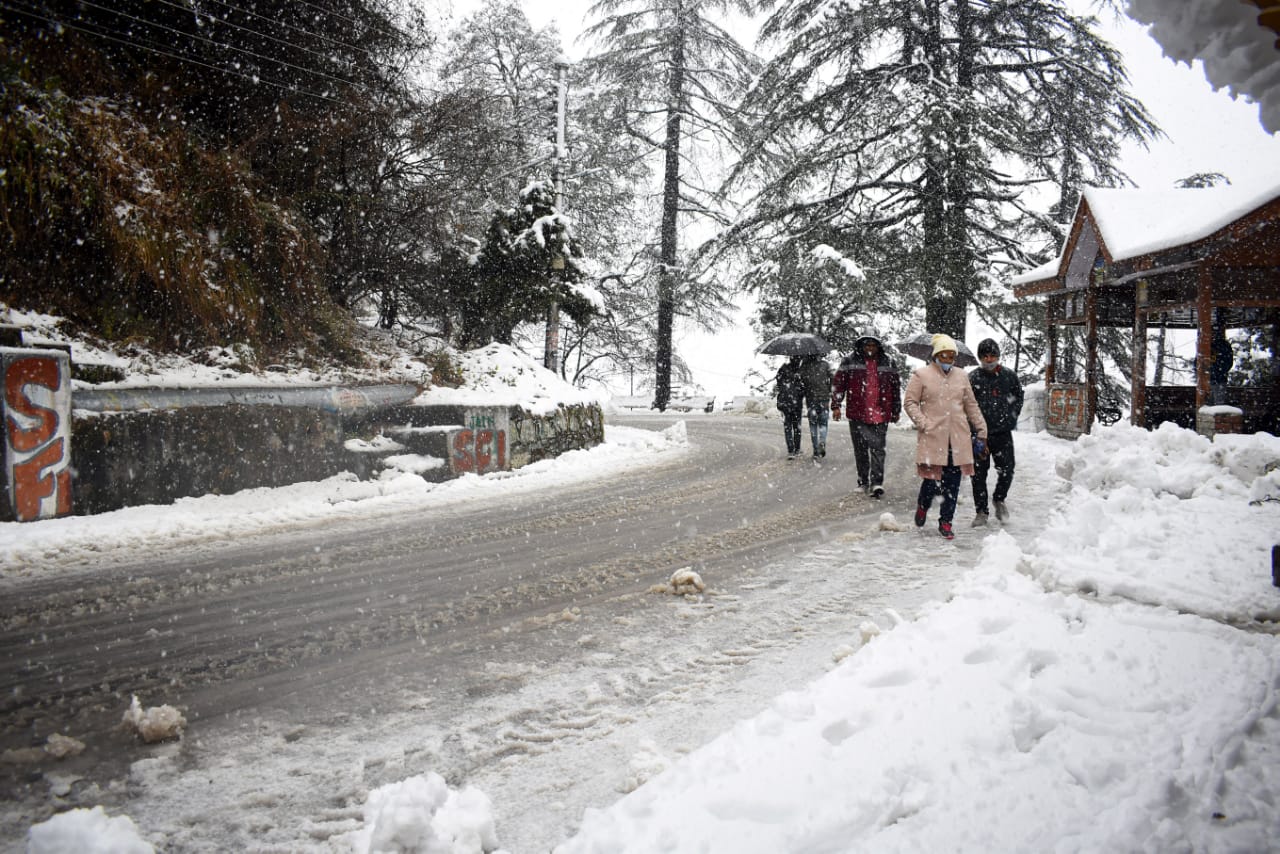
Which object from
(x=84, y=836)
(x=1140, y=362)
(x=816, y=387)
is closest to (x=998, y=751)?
(x=84, y=836)

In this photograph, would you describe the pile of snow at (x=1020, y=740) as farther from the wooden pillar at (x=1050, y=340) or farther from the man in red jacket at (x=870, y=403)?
the wooden pillar at (x=1050, y=340)

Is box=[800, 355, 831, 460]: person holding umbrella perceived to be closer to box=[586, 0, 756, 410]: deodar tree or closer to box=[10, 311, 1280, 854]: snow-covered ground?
box=[10, 311, 1280, 854]: snow-covered ground

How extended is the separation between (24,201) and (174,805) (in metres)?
7.53

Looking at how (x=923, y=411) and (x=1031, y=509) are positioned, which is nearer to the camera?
(x=923, y=411)

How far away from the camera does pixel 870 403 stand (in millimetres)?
8484

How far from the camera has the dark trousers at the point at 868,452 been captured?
8.46 metres

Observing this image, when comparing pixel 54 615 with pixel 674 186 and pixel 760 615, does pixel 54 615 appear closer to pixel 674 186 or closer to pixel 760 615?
pixel 760 615

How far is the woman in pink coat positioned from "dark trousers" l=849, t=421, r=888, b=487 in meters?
1.92

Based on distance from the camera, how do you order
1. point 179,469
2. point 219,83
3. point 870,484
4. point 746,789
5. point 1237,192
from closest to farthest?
point 746,789
point 179,469
point 870,484
point 219,83
point 1237,192

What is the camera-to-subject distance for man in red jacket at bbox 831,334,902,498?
845 cm

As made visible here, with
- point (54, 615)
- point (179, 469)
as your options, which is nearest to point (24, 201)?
point (179, 469)

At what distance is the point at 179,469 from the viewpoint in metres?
7.50

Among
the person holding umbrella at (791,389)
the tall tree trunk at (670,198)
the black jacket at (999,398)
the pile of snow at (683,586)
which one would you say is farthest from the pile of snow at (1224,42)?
the tall tree trunk at (670,198)

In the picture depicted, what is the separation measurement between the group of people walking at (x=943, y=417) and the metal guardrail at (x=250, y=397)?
249 inches
